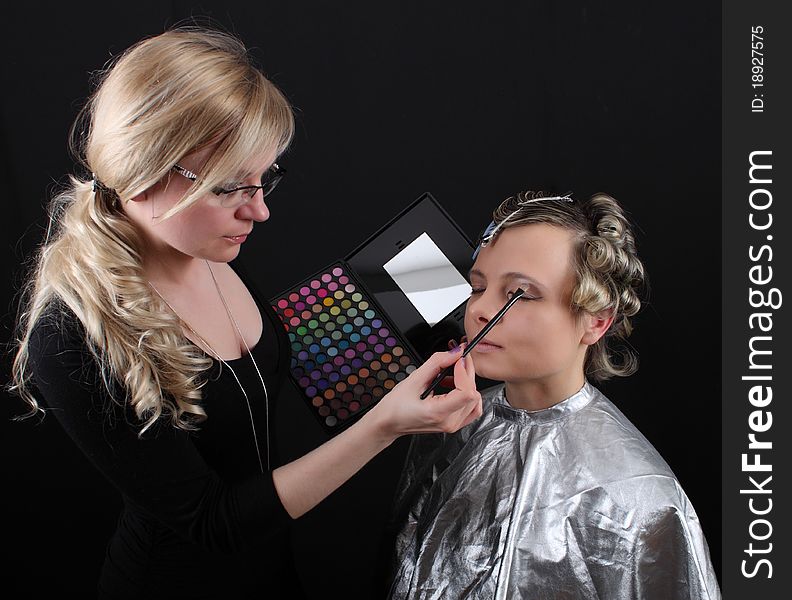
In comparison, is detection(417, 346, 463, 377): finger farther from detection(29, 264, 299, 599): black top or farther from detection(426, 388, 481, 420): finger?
detection(29, 264, 299, 599): black top

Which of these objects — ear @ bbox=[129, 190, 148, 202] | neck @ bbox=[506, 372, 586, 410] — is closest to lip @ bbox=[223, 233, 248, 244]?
ear @ bbox=[129, 190, 148, 202]

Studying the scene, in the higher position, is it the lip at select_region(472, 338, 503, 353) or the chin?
the lip at select_region(472, 338, 503, 353)

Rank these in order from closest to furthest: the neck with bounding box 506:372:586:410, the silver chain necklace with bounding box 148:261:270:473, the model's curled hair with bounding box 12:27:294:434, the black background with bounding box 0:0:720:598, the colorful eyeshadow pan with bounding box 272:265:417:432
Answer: the model's curled hair with bounding box 12:27:294:434 → the silver chain necklace with bounding box 148:261:270:473 → the neck with bounding box 506:372:586:410 → the colorful eyeshadow pan with bounding box 272:265:417:432 → the black background with bounding box 0:0:720:598

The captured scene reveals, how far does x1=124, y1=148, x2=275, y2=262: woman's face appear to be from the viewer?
3.18 feet

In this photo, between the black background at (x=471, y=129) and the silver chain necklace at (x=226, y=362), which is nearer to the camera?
the silver chain necklace at (x=226, y=362)

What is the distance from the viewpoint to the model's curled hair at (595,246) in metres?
1.15

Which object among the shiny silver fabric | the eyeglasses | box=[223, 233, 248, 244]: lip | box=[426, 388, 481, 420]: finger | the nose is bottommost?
the shiny silver fabric

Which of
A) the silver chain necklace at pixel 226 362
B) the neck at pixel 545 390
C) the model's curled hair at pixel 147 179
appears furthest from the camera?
the neck at pixel 545 390

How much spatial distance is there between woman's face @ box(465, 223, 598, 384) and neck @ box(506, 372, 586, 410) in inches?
0.4

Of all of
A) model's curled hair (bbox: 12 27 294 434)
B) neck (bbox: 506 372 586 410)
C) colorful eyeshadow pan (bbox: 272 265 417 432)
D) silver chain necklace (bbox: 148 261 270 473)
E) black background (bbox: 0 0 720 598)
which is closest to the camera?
model's curled hair (bbox: 12 27 294 434)

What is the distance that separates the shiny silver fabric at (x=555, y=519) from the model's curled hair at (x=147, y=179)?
46 cm

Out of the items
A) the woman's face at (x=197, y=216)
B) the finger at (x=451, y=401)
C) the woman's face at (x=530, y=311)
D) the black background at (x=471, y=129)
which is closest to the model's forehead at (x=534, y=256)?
the woman's face at (x=530, y=311)

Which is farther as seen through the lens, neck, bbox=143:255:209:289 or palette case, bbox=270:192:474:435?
palette case, bbox=270:192:474:435

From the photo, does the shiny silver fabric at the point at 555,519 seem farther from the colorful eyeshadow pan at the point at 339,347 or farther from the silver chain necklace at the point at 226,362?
the silver chain necklace at the point at 226,362
